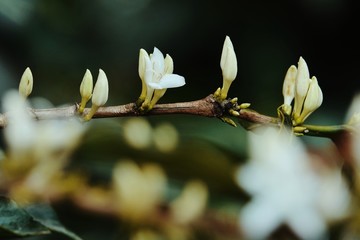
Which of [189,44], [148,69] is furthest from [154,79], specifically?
[189,44]

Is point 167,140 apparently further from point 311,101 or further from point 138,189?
point 311,101

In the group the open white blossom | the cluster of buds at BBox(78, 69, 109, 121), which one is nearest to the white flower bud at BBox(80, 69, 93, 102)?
the cluster of buds at BBox(78, 69, 109, 121)

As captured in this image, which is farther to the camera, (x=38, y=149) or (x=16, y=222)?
(x=38, y=149)

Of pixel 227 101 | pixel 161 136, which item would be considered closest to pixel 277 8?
pixel 161 136

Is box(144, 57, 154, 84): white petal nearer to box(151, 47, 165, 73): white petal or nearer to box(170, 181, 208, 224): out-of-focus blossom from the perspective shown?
box(151, 47, 165, 73): white petal

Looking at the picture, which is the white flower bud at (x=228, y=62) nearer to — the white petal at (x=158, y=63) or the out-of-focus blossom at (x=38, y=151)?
the white petal at (x=158, y=63)

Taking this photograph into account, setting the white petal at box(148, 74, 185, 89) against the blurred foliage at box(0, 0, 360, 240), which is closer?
the white petal at box(148, 74, 185, 89)
